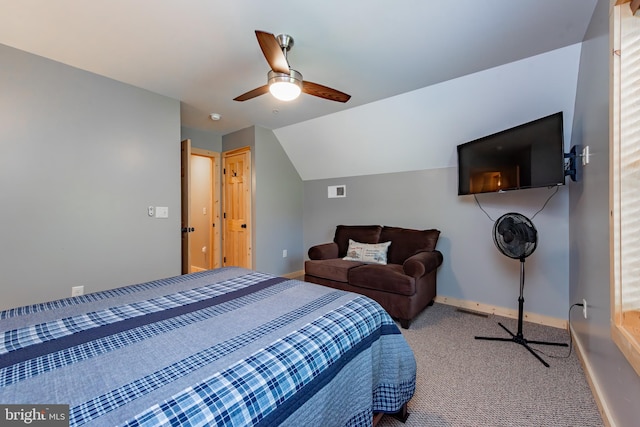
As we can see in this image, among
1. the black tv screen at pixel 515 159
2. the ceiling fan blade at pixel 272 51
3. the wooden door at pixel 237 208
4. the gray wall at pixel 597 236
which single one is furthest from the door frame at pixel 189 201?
the gray wall at pixel 597 236

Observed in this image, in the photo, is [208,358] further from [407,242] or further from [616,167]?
[407,242]

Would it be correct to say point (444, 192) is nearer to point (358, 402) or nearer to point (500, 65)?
point (500, 65)

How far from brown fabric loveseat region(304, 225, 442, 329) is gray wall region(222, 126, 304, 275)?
0.98 meters

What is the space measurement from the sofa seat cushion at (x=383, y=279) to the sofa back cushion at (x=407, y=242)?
0.29 meters

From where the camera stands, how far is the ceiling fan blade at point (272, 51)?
159 centimetres

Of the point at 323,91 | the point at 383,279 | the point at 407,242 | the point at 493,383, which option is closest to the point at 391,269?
the point at 383,279

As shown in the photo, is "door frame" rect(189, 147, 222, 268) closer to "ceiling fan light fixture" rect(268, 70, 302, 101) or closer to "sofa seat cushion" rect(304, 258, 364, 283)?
"sofa seat cushion" rect(304, 258, 364, 283)

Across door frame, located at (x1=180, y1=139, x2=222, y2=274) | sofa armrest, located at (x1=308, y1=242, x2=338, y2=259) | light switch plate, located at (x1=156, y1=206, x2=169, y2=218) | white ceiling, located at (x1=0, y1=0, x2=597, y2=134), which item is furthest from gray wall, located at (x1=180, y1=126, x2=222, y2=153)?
sofa armrest, located at (x1=308, y1=242, x2=338, y2=259)

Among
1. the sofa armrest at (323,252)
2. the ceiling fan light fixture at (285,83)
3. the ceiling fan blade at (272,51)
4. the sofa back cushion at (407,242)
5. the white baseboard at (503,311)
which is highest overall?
the ceiling fan blade at (272,51)

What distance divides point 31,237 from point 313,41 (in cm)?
291

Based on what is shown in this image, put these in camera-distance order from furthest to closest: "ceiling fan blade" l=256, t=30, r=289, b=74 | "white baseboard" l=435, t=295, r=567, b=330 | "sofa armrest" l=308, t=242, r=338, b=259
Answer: "sofa armrest" l=308, t=242, r=338, b=259
"white baseboard" l=435, t=295, r=567, b=330
"ceiling fan blade" l=256, t=30, r=289, b=74

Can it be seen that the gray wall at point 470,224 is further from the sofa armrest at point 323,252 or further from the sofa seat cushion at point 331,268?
the sofa seat cushion at point 331,268

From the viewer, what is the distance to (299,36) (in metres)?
2.03

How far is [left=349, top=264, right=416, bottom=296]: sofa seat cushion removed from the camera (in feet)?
8.80
